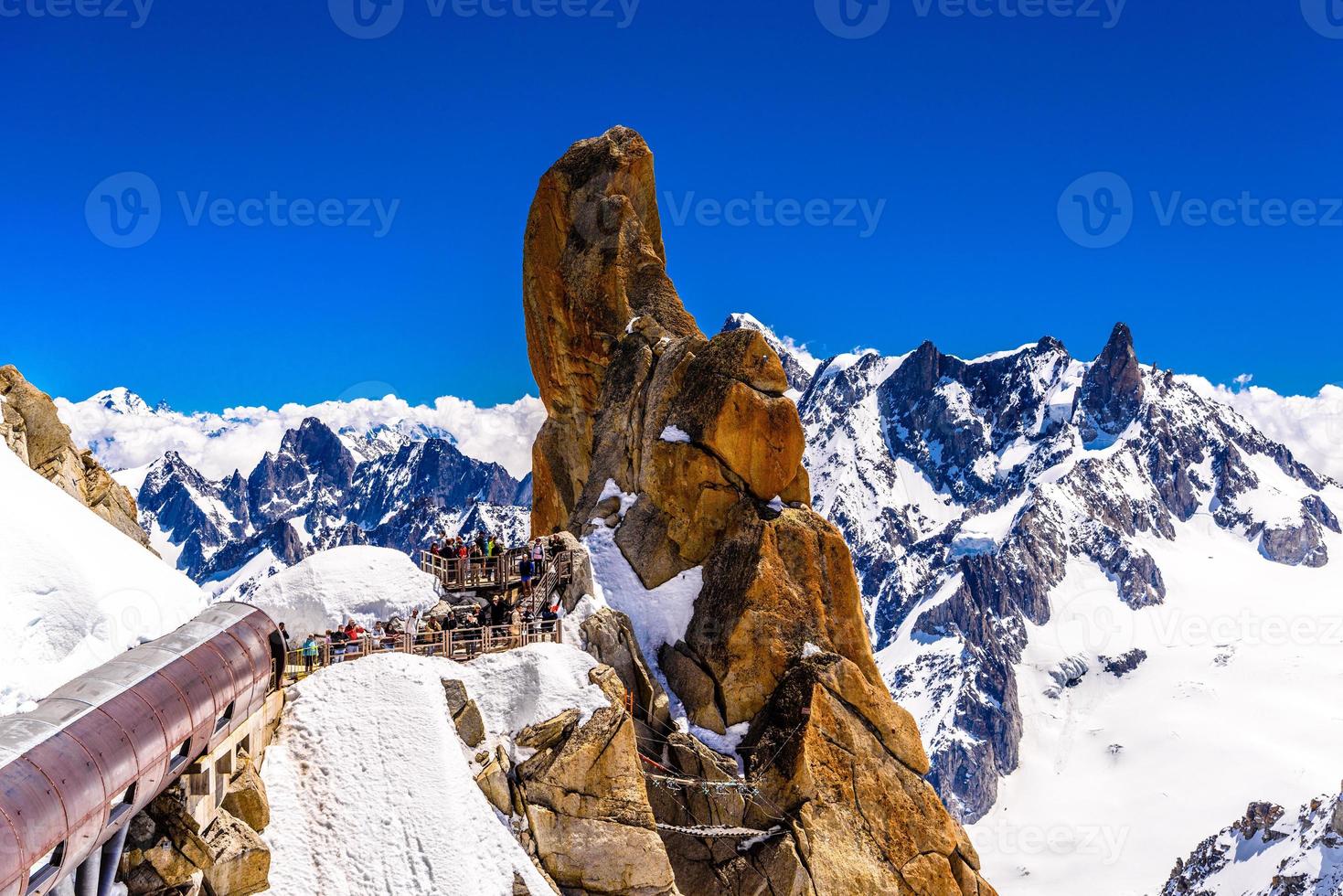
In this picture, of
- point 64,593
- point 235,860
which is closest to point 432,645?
point 235,860

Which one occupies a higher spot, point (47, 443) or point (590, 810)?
point (47, 443)

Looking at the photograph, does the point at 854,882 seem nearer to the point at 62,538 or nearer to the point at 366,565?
the point at 366,565

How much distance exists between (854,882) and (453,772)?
48.1ft

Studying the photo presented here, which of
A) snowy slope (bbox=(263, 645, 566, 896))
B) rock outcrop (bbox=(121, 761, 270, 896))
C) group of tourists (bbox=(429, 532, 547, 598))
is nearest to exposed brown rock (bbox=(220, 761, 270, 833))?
rock outcrop (bbox=(121, 761, 270, 896))

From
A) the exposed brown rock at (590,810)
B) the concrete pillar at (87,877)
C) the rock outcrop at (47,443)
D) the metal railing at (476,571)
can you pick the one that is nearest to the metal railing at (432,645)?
the exposed brown rock at (590,810)

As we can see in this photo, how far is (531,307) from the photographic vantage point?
64500 mm

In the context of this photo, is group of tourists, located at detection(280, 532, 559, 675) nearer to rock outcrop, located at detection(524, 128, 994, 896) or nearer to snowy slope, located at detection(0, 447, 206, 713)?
snowy slope, located at detection(0, 447, 206, 713)

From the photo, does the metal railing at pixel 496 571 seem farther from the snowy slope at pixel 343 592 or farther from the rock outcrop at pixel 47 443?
the rock outcrop at pixel 47 443

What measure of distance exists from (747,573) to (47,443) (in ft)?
85.5

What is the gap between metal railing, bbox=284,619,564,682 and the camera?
3300 cm

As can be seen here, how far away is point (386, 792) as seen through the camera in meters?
28.9

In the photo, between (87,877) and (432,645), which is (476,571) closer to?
(432,645)

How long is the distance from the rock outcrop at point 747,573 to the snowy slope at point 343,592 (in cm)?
974

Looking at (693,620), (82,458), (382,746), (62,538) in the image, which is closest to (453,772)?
(382,746)
